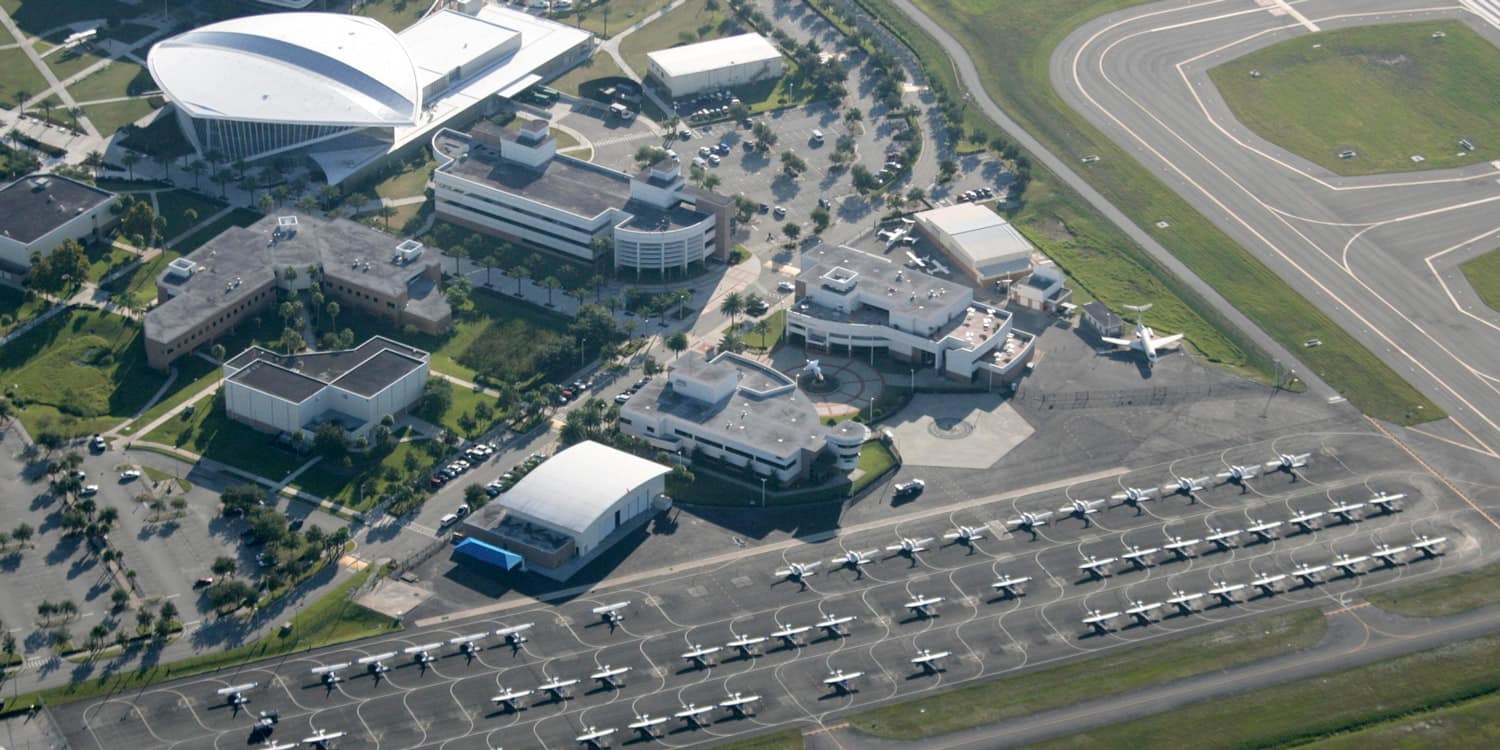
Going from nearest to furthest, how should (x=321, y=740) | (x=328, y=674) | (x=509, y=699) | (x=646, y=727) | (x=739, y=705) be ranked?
(x=321, y=740) → (x=646, y=727) → (x=509, y=699) → (x=739, y=705) → (x=328, y=674)

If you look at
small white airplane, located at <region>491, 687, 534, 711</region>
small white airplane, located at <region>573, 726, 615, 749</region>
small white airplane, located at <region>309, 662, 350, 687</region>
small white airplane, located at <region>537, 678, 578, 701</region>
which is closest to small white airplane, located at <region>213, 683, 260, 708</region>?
small white airplane, located at <region>309, 662, 350, 687</region>

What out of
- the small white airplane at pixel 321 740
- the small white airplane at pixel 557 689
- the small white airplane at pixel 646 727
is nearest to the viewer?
the small white airplane at pixel 321 740

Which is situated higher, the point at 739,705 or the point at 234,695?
the point at 739,705

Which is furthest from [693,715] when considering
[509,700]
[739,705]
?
[509,700]

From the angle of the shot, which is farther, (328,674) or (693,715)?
(328,674)

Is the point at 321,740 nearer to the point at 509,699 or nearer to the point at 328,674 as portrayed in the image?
the point at 328,674

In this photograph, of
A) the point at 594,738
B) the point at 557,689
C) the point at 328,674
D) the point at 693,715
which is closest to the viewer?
the point at 594,738

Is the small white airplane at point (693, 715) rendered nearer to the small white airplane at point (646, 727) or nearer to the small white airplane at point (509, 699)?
the small white airplane at point (646, 727)

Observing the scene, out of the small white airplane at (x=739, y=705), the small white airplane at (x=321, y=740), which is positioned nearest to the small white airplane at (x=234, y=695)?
the small white airplane at (x=321, y=740)

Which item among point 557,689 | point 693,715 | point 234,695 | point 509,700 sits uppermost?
point 693,715
